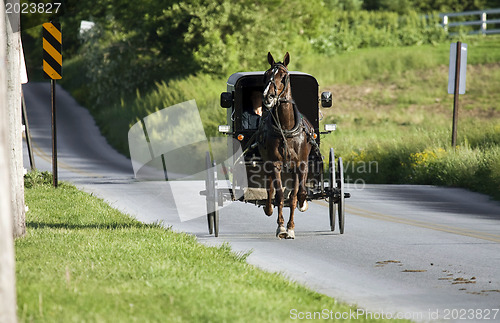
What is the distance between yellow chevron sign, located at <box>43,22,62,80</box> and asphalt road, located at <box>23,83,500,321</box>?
3.10 meters

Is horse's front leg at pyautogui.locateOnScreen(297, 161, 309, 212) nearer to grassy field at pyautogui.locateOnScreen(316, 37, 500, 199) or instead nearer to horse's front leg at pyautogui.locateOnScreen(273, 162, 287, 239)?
horse's front leg at pyautogui.locateOnScreen(273, 162, 287, 239)

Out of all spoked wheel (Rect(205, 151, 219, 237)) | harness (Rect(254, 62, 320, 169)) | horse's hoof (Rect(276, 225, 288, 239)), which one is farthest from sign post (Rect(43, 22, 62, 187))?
horse's hoof (Rect(276, 225, 288, 239))

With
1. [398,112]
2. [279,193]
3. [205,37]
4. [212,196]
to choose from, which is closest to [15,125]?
[212,196]

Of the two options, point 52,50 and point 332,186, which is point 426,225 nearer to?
point 332,186

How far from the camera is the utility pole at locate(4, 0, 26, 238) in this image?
422 inches

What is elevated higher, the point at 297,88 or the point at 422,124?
the point at 297,88

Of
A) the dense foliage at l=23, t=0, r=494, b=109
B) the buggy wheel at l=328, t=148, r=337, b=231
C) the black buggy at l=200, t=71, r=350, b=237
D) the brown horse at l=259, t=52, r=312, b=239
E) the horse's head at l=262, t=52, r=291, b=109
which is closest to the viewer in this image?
the horse's head at l=262, t=52, r=291, b=109

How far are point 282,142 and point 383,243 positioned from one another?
7.06 feet

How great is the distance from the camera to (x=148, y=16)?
140ft

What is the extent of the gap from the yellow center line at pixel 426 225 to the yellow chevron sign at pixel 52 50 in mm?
7168

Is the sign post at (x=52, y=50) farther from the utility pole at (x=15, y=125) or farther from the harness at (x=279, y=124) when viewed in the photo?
the harness at (x=279, y=124)

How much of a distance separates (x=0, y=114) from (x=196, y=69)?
36439 mm

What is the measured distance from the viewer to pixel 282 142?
1132 cm

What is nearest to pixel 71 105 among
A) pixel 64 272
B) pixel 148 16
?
pixel 148 16
